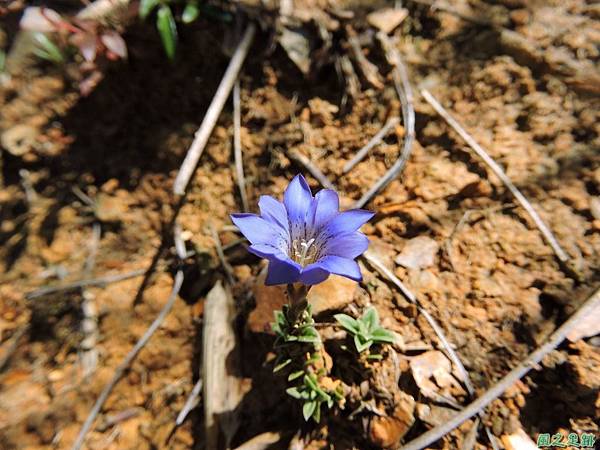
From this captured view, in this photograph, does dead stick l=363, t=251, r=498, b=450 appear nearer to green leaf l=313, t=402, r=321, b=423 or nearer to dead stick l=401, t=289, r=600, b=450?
dead stick l=401, t=289, r=600, b=450

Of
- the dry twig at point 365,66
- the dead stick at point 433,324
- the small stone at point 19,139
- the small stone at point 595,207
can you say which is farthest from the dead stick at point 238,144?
the small stone at point 595,207

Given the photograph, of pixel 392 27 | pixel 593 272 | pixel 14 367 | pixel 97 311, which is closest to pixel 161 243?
pixel 97 311

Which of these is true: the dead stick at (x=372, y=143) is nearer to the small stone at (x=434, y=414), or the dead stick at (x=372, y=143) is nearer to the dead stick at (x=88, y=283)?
the small stone at (x=434, y=414)

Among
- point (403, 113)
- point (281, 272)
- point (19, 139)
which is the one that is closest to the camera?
point (281, 272)

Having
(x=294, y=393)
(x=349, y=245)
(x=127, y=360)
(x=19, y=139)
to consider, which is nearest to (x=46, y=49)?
(x=19, y=139)

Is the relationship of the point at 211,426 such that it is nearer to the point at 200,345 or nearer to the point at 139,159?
the point at 200,345

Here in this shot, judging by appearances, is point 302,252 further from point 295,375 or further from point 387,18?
point 387,18

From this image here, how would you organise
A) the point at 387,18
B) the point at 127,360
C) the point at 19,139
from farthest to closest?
the point at 19,139 < the point at 387,18 < the point at 127,360

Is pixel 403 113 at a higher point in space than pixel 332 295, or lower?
higher

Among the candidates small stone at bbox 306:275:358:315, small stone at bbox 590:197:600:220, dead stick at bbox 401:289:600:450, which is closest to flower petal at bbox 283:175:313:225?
small stone at bbox 306:275:358:315
